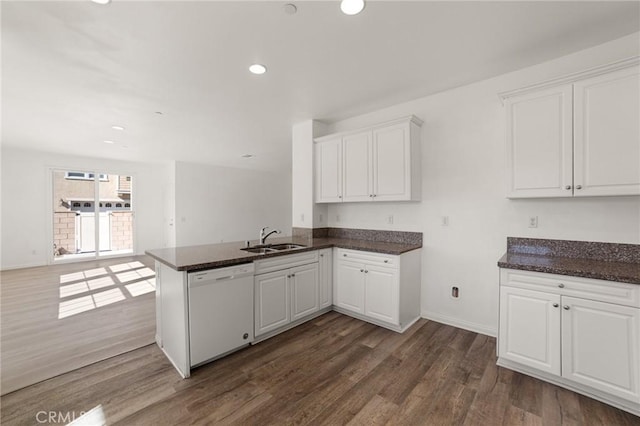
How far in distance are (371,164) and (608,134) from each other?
79.0 inches

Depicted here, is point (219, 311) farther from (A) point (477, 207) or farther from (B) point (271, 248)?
(A) point (477, 207)

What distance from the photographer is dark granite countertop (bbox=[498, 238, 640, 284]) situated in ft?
6.00

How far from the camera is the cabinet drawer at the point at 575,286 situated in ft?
5.61

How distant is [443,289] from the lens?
308cm

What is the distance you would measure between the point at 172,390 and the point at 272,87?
2.90 meters

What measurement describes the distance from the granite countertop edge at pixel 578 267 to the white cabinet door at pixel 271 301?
2.01 m

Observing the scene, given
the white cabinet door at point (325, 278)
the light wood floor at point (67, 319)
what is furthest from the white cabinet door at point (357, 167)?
the light wood floor at point (67, 319)

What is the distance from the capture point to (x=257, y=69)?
8.20 feet

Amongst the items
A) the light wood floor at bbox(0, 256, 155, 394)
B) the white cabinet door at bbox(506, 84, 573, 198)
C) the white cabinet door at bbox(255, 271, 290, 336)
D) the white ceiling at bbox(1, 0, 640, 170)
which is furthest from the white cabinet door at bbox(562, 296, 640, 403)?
the light wood floor at bbox(0, 256, 155, 394)

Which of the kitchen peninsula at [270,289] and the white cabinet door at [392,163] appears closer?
the kitchen peninsula at [270,289]

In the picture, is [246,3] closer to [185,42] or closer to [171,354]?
[185,42]

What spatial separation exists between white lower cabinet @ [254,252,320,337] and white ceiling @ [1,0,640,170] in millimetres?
1897

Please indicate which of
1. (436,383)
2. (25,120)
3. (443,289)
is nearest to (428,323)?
(443,289)

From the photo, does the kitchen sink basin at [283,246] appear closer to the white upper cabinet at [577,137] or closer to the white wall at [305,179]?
the white wall at [305,179]
